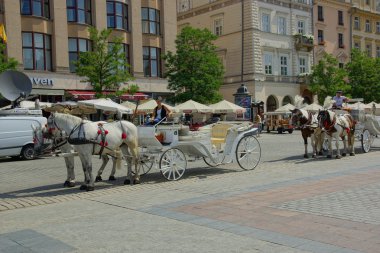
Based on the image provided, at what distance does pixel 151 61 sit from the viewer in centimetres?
3853

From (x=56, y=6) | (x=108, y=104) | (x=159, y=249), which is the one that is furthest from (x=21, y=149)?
(x=56, y=6)

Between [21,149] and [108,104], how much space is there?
867cm

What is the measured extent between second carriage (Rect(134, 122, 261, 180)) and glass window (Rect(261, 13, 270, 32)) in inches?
1403

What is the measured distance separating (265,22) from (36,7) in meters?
24.1

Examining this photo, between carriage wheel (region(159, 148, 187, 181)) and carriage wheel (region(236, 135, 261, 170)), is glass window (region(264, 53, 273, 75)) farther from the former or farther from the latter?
carriage wheel (region(159, 148, 187, 181))

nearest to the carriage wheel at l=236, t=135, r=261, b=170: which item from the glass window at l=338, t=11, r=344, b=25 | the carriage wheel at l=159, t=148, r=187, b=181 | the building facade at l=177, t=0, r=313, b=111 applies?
the carriage wheel at l=159, t=148, r=187, b=181

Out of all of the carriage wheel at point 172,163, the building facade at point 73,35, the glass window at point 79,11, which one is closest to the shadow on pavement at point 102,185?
the carriage wheel at point 172,163

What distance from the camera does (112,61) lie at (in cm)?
2838

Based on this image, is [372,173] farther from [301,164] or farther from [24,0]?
[24,0]

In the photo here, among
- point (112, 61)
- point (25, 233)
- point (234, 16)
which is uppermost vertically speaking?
point (234, 16)

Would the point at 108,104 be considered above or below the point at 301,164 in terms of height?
above

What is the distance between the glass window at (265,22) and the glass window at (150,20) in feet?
41.4

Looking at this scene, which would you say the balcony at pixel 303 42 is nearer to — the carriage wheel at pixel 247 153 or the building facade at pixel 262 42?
the building facade at pixel 262 42

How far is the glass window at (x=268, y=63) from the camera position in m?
47.5
